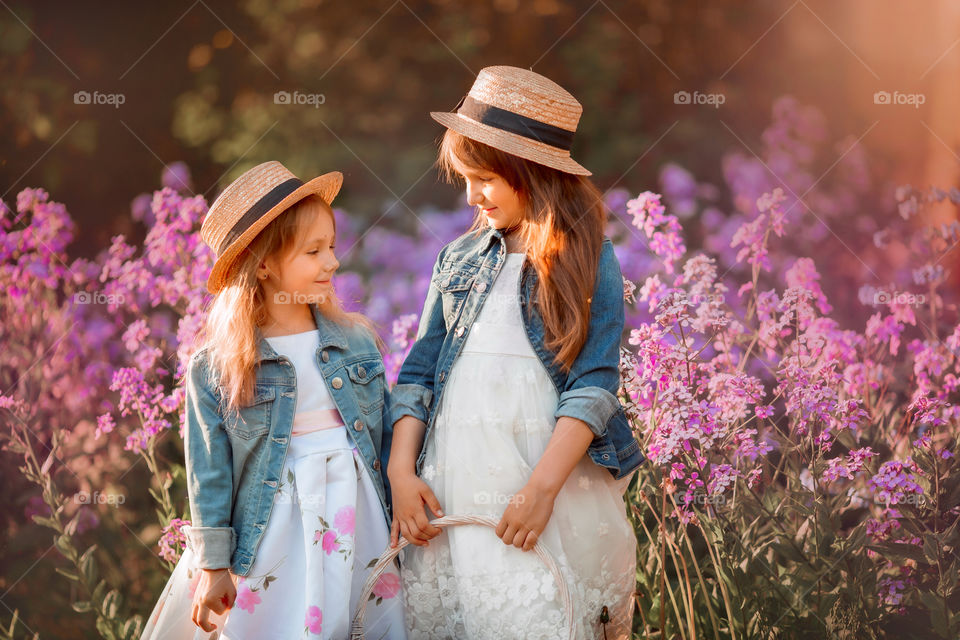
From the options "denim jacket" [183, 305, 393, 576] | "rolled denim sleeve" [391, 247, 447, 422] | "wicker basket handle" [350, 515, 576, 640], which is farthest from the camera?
"rolled denim sleeve" [391, 247, 447, 422]

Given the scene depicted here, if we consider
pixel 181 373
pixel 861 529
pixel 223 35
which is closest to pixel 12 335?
pixel 181 373

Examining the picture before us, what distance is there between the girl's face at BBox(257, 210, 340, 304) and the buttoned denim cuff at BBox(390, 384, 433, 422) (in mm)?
326

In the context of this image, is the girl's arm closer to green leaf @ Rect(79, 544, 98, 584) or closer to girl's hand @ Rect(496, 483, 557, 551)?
girl's hand @ Rect(496, 483, 557, 551)

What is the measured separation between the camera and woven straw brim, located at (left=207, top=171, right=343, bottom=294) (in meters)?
2.11

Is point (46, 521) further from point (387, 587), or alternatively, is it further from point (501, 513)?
point (501, 513)

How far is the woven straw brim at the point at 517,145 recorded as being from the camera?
1990 millimetres

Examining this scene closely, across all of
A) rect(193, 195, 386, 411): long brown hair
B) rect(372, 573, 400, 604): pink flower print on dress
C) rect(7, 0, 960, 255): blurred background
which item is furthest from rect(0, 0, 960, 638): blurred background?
rect(372, 573, 400, 604): pink flower print on dress

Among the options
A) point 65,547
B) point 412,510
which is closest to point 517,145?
point 412,510

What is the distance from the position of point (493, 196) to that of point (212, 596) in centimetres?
115

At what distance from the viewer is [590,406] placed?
192 cm

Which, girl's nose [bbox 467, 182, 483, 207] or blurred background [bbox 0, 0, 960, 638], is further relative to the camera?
blurred background [bbox 0, 0, 960, 638]

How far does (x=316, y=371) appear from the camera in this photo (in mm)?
2170

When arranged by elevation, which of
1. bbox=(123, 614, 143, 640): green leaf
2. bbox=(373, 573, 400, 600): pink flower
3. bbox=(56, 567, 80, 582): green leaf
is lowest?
bbox=(123, 614, 143, 640): green leaf

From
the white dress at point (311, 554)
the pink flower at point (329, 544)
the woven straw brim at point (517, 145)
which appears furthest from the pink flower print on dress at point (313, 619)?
the woven straw brim at point (517, 145)
